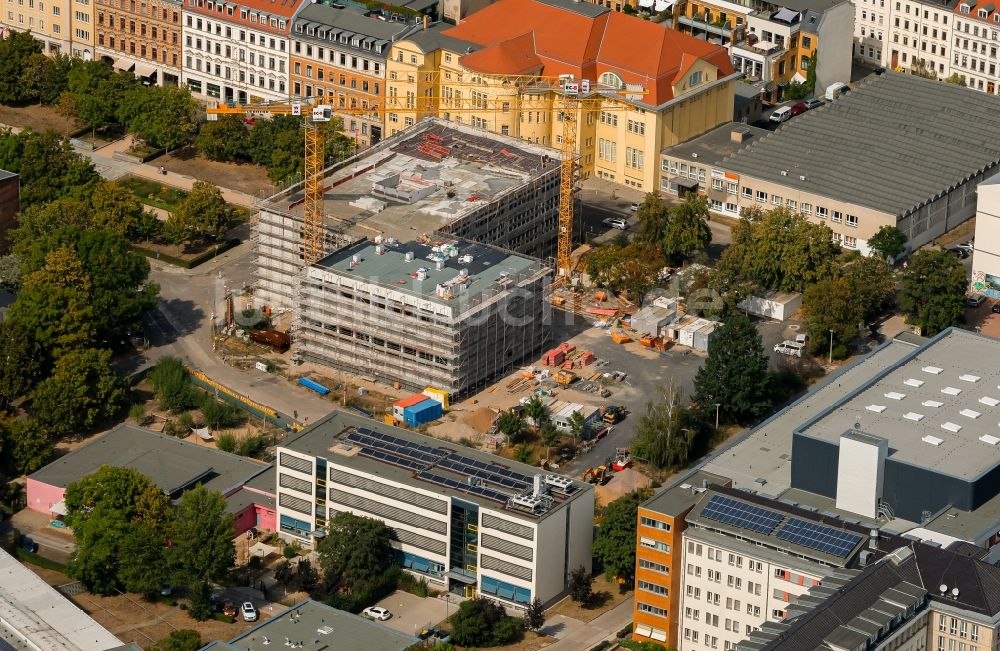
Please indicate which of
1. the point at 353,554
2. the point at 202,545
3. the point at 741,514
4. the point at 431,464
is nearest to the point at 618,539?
the point at 741,514

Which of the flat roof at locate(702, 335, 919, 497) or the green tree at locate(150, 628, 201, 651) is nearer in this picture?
→ the green tree at locate(150, 628, 201, 651)

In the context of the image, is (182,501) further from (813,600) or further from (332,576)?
(813,600)

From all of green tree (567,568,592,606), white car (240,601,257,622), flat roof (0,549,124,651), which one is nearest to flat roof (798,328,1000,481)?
green tree (567,568,592,606)

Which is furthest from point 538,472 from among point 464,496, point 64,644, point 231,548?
point 64,644

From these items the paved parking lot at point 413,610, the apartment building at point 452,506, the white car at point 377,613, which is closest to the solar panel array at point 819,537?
the apartment building at point 452,506

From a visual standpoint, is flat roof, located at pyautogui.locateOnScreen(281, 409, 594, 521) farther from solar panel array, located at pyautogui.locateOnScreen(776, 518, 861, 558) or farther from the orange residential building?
solar panel array, located at pyautogui.locateOnScreen(776, 518, 861, 558)

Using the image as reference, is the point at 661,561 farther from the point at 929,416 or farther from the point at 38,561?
the point at 38,561
